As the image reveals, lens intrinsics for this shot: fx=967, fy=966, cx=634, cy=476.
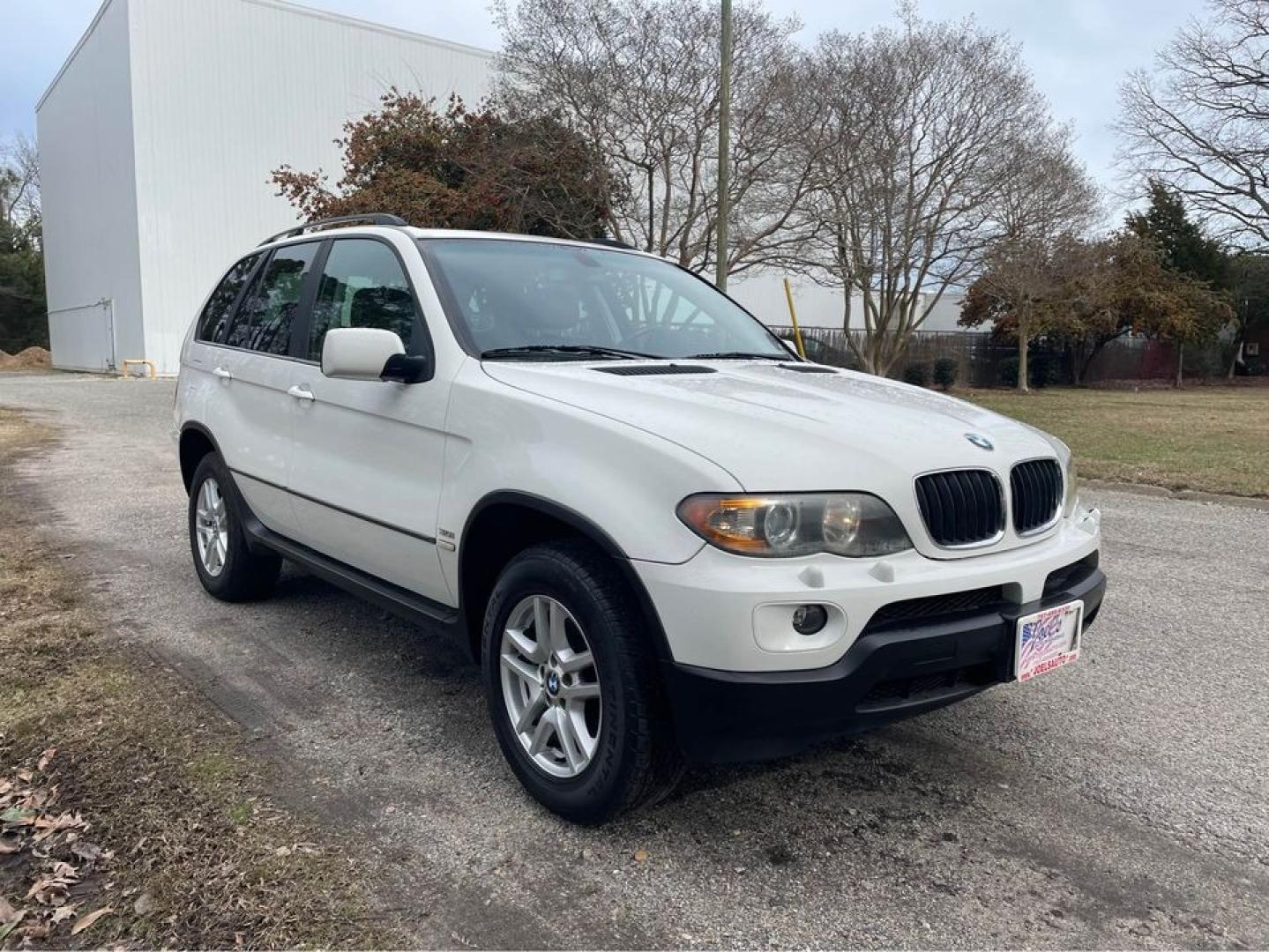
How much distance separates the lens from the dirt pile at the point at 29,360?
4519 centimetres

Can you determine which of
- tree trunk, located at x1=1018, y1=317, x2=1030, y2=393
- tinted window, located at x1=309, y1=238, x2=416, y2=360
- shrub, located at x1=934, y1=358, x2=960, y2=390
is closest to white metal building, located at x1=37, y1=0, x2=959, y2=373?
shrub, located at x1=934, y1=358, x2=960, y2=390

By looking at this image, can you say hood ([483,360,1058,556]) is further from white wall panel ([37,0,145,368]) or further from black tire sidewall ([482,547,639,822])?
white wall panel ([37,0,145,368])

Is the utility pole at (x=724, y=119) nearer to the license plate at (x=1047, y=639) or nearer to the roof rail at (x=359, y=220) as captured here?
the roof rail at (x=359, y=220)

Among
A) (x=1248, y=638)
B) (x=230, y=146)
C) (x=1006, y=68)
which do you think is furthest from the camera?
(x=230, y=146)

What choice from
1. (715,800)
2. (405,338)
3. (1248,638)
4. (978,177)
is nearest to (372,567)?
(405,338)

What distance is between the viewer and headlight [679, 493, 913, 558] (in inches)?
97.4

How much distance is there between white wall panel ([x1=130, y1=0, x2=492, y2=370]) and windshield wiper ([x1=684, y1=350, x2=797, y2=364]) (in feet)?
101

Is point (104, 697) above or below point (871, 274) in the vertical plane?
below

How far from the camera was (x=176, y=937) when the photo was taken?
92.1 inches

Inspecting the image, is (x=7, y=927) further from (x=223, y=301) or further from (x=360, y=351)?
(x=223, y=301)

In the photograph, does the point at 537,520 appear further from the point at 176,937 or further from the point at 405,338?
the point at 176,937

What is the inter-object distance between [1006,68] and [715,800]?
19576 millimetres

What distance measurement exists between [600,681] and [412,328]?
1.62m

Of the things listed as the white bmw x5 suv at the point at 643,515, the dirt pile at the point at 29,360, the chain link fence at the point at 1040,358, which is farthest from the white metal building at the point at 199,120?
the white bmw x5 suv at the point at 643,515
